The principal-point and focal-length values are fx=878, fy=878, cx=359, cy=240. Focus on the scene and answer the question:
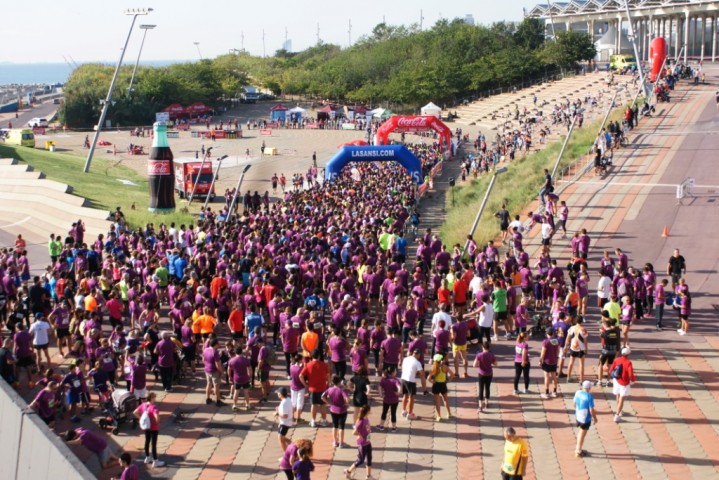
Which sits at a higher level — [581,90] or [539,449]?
[581,90]

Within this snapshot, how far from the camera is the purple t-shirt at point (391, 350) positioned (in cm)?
1362

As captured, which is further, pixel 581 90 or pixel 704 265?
pixel 581 90

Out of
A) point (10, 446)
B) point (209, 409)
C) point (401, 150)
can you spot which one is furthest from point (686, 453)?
point (401, 150)

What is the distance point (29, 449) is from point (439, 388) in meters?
6.09

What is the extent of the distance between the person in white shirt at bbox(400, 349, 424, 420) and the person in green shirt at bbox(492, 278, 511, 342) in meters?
3.78

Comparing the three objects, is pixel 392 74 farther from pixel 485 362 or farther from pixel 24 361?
pixel 485 362

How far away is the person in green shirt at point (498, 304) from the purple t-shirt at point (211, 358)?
567 cm

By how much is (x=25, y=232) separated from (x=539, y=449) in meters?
23.8

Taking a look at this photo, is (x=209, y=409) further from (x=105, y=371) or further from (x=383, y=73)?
(x=383, y=73)

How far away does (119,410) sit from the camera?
1290cm

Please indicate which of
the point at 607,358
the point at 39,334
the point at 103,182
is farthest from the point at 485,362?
the point at 103,182

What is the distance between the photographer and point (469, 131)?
70062 mm

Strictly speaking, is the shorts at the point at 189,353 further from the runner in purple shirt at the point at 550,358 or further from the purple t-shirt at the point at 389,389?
the runner in purple shirt at the point at 550,358

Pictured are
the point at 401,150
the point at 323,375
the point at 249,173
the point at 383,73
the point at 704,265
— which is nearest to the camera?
the point at 323,375
